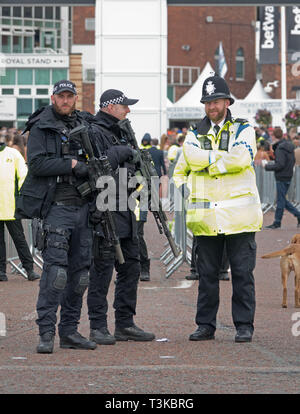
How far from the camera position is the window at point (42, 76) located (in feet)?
207

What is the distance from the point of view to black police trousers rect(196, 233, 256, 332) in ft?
29.2

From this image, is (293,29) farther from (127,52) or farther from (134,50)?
(127,52)

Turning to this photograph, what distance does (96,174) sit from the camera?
27.3 feet

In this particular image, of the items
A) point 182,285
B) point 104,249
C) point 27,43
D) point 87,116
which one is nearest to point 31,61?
point 27,43

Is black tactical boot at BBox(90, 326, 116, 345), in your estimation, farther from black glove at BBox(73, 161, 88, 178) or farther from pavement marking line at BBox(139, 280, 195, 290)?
pavement marking line at BBox(139, 280, 195, 290)

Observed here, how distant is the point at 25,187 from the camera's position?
842 cm

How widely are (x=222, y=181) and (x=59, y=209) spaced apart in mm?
1370

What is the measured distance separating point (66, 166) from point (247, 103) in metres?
45.1

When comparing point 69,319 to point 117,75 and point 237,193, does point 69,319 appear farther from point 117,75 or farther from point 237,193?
point 117,75

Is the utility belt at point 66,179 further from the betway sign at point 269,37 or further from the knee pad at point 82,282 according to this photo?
the betway sign at point 269,37

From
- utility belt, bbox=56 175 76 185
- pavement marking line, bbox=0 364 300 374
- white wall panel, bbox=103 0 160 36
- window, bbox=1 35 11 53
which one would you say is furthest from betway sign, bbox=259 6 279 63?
pavement marking line, bbox=0 364 300 374

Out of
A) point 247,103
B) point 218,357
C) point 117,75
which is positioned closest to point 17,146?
point 218,357

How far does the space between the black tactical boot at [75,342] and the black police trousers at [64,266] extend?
0.12ft

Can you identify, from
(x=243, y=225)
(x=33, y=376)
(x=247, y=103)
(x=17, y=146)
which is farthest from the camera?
(x=247, y=103)
